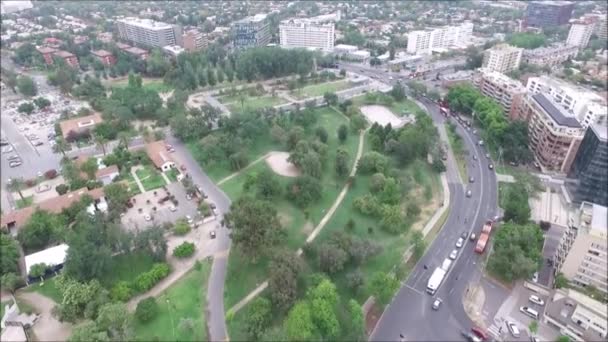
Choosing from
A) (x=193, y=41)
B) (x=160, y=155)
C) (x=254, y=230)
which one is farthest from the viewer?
(x=193, y=41)

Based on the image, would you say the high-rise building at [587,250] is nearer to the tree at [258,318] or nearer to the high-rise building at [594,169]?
the high-rise building at [594,169]

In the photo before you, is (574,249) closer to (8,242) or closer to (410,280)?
(410,280)

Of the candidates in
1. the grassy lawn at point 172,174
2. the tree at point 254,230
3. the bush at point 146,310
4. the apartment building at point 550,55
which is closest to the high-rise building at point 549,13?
the apartment building at point 550,55

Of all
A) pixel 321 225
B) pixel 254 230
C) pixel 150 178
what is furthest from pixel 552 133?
pixel 150 178

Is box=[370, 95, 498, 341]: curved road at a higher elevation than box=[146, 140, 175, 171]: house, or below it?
below

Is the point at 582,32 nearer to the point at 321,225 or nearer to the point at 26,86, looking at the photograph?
the point at 321,225

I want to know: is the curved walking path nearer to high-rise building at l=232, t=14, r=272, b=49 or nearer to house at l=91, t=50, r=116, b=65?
high-rise building at l=232, t=14, r=272, b=49

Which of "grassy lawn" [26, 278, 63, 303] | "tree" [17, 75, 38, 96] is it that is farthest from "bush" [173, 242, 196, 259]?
"tree" [17, 75, 38, 96]
